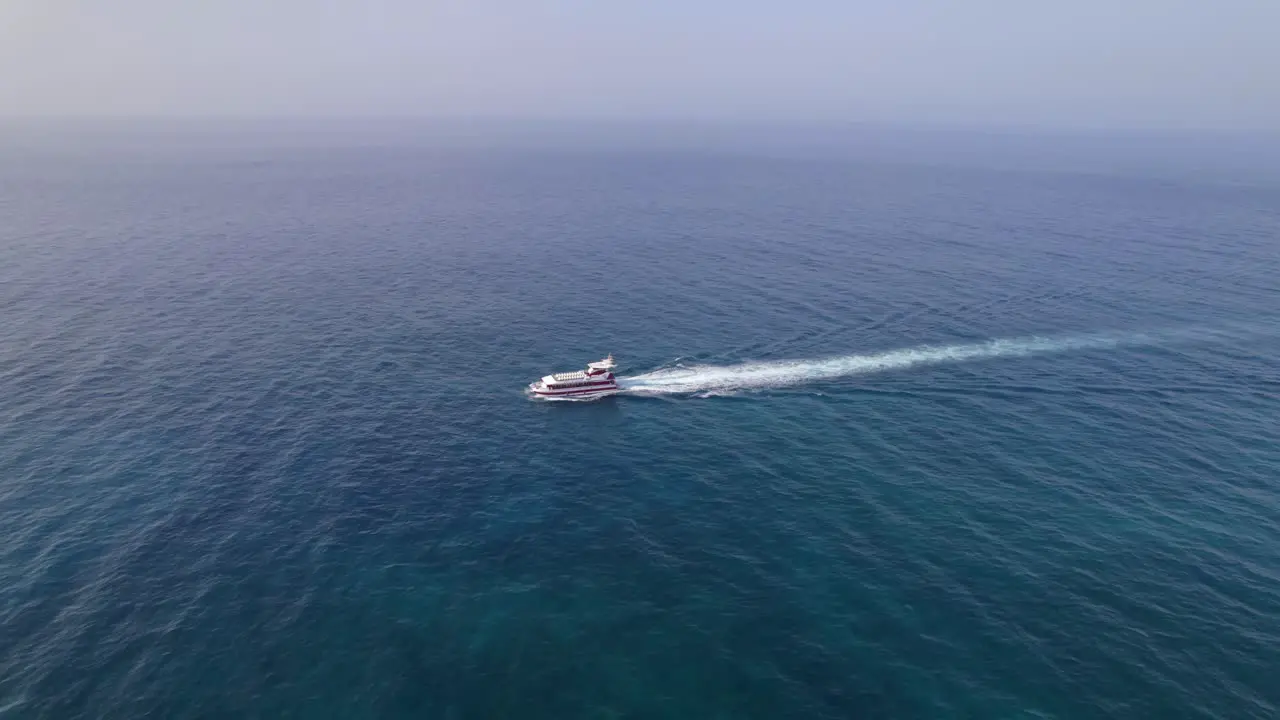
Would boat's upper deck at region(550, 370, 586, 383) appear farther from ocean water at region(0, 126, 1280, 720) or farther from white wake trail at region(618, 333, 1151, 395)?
white wake trail at region(618, 333, 1151, 395)

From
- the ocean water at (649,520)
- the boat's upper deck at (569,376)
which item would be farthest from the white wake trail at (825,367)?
the boat's upper deck at (569,376)

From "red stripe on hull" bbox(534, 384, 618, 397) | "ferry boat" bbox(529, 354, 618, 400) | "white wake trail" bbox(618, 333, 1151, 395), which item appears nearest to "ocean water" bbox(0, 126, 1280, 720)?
"white wake trail" bbox(618, 333, 1151, 395)

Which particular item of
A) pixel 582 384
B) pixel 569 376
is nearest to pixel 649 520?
pixel 582 384

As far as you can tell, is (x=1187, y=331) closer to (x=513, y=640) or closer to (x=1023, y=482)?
(x=1023, y=482)

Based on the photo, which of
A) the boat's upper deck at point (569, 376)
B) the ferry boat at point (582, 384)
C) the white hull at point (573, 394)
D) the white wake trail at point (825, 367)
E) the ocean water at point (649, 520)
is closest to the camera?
the ocean water at point (649, 520)

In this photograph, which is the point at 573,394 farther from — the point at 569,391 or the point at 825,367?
the point at 825,367

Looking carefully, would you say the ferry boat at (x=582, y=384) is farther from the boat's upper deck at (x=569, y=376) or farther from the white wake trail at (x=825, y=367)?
the white wake trail at (x=825, y=367)
